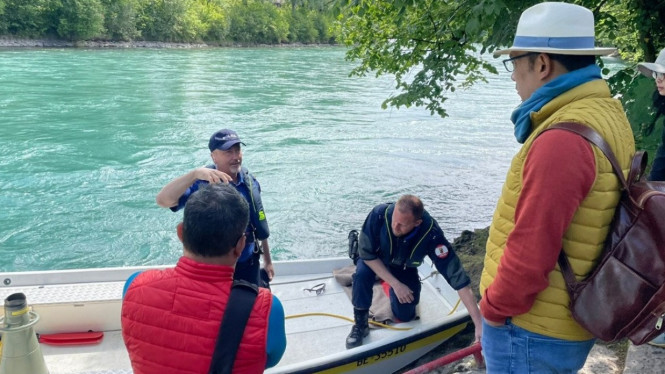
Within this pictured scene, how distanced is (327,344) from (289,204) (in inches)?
262

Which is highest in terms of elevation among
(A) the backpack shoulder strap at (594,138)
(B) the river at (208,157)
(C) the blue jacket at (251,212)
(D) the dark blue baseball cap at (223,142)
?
(A) the backpack shoulder strap at (594,138)

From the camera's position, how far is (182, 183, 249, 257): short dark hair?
177cm

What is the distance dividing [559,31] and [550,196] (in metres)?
0.56

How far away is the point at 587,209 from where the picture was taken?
5.79 feet

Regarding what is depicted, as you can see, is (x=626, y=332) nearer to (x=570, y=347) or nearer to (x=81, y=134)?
(x=570, y=347)

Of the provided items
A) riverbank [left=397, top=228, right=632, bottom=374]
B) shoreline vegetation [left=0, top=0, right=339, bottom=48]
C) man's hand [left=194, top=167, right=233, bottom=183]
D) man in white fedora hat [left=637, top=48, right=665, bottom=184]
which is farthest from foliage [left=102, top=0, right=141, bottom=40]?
man in white fedora hat [left=637, top=48, right=665, bottom=184]

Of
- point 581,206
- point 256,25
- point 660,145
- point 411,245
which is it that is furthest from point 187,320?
point 256,25

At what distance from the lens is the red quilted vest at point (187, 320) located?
5.73ft

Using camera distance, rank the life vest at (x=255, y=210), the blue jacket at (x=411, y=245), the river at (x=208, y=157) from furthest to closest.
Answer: the river at (x=208, y=157), the blue jacket at (x=411, y=245), the life vest at (x=255, y=210)

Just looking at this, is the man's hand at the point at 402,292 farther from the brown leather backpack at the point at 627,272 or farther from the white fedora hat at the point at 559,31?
the white fedora hat at the point at 559,31

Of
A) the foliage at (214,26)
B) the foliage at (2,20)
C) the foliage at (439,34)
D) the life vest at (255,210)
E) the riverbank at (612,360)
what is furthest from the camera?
the foliage at (214,26)

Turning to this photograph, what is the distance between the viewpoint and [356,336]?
455 centimetres

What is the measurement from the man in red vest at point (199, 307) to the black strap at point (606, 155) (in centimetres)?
92

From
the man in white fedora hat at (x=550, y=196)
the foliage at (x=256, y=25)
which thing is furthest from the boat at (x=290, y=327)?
the foliage at (x=256, y=25)
